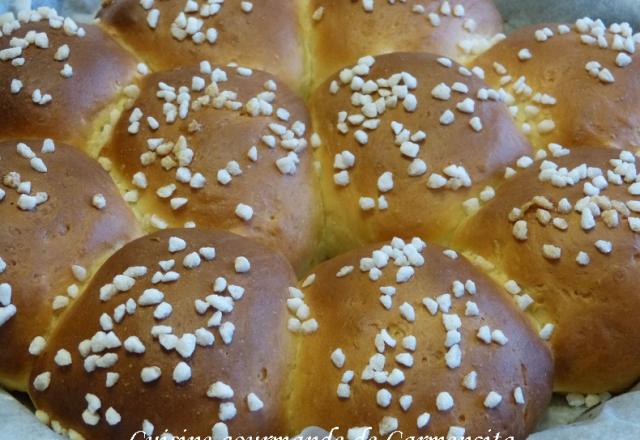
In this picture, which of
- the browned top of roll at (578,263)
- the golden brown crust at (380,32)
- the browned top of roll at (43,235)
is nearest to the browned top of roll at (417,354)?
the browned top of roll at (578,263)

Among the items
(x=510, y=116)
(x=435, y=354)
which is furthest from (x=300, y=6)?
(x=435, y=354)

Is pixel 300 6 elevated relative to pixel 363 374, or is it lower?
elevated

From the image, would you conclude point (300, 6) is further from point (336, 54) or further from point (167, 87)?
point (167, 87)

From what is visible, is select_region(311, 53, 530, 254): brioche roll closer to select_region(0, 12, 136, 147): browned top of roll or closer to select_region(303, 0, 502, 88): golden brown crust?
select_region(303, 0, 502, 88): golden brown crust

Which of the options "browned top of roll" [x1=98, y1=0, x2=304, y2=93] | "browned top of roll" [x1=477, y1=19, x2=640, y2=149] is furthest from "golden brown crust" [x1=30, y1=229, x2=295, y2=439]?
"browned top of roll" [x1=477, y1=19, x2=640, y2=149]

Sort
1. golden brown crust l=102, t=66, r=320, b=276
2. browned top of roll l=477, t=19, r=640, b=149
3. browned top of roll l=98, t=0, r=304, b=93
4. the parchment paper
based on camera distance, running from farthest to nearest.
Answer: browned top of roll l=98, t=0, r=304, b=93 < browned top of roll l=477, t=19, r=640, b=149 < golden brown crust l=102, t=66, r=320, b=276 < the parchment paper
